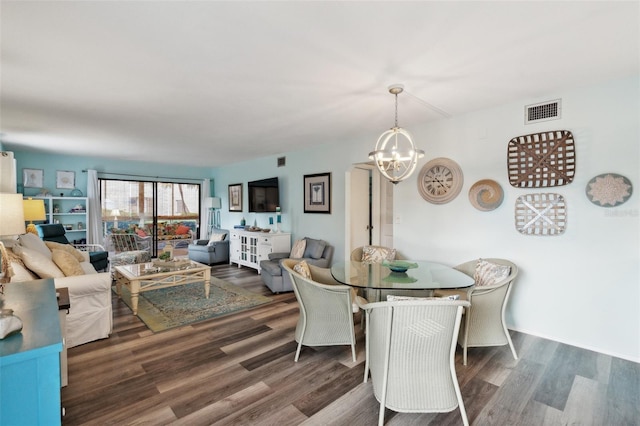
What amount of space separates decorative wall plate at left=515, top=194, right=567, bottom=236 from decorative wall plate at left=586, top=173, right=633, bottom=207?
0.23 m

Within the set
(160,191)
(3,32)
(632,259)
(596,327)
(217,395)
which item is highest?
(3,32)

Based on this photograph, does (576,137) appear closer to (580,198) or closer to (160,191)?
(580,198)

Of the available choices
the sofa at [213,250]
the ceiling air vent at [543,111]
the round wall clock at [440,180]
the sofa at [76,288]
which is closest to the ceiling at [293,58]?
the ceiling air vent at [543,111]

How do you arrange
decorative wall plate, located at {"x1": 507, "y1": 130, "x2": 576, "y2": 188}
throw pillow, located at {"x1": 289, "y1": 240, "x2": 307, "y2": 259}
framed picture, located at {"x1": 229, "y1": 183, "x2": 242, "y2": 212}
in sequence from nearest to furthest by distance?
decorative wall plate, located at {"x1": 507, "y1": 130, "x2": 576, "y2": 188} < throw pillow, located at {"x1": 289, "y1": 240, "x2": 307, "y2": 259} < framed picture, located at {"x1": 229, "y1": 183, "x2": 242, "y2": 212}

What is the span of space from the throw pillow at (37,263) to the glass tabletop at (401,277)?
102 inches

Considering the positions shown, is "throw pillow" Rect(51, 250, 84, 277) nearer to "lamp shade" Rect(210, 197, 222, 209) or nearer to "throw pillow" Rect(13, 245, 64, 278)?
"throw pillow" Rect(13, 245, 64, 278)

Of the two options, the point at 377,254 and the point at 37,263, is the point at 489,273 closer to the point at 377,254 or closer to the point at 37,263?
the point at 377,254

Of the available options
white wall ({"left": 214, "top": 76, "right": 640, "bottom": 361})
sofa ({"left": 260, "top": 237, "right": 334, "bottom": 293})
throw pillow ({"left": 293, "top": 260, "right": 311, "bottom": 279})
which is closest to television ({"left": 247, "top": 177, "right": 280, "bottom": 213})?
sofa ({"left": 260, "top": 237, "right": 334, "bottom": 293})

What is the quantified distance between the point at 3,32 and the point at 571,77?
4133 millimetres

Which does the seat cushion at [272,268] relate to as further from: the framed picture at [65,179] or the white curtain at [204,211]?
the framed picture at [65,179]

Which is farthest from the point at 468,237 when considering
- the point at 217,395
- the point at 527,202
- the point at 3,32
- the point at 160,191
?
the point at 160,191

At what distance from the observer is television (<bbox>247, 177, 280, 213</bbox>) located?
611cm

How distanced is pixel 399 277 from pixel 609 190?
1.98 meters

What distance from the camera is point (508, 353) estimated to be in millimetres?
2707
